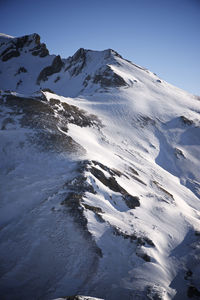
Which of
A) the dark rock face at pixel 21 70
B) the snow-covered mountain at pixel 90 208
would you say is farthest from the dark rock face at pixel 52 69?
the snow-covered mountain at pixel 90 208

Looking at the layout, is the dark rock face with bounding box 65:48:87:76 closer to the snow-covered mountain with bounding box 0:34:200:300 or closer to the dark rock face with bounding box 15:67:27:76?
the dark rock face with bounding box 15:67:27:76

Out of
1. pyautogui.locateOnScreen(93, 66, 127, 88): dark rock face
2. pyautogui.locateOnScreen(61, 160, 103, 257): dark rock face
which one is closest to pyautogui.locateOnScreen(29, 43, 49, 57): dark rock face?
pyautogui.locateOnScreen(93, 66, 127, 88): dark rock face

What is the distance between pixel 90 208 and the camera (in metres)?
15.1

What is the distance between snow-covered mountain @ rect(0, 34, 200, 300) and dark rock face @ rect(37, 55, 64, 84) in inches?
1952

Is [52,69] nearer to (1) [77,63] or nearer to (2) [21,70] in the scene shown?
(1) [77,63]

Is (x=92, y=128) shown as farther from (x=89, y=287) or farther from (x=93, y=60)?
(x=93, y=60)

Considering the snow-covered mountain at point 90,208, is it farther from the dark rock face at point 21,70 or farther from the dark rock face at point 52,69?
the dark rock face at point 21,70

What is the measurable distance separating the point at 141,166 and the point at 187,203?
7.83 m

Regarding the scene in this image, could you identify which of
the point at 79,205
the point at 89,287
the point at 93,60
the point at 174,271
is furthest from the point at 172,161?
the point at 93,60

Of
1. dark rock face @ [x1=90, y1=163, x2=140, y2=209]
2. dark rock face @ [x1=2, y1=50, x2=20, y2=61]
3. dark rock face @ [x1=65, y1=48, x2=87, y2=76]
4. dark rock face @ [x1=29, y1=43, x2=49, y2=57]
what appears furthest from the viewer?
dark rock face @ [x1=29, y1=43, x2=49, y2=57]

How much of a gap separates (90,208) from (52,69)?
264ft

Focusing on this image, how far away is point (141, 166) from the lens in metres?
28.2

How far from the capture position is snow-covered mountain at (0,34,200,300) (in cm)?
1201

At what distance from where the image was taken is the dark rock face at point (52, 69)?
7935cm
